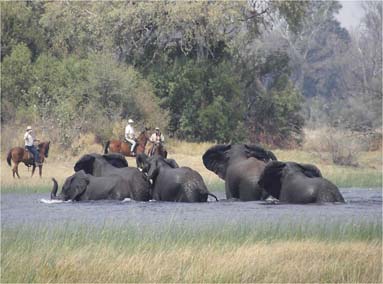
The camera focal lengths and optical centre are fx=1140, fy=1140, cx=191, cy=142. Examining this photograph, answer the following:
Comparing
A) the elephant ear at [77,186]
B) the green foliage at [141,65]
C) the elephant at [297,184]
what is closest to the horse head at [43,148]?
the green foliage at [141,65]

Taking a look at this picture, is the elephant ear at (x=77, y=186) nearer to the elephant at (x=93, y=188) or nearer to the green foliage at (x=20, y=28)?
the elephant at (x=93, y=188)

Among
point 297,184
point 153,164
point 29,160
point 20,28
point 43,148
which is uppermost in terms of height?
point 20,28

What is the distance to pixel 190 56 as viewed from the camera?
42.8 m

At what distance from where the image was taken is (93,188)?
20.1 meters

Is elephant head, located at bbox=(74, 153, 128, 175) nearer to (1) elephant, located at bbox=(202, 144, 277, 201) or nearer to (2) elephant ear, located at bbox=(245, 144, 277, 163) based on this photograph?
(1) elephant, located at bbox=(202, 144, 277, 201)

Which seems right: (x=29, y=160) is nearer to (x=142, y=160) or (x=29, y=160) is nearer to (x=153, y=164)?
(x=142, y=160)

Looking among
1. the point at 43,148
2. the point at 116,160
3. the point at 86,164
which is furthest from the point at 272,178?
the point at 43,148

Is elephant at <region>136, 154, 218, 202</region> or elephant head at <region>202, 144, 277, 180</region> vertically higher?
elephant head at <region>202, 144, 277, 180</region>

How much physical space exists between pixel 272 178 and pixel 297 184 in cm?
63

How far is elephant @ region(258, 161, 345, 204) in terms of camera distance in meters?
18.5

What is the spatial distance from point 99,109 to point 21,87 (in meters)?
3.29

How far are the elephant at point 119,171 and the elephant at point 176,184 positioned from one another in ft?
0.63

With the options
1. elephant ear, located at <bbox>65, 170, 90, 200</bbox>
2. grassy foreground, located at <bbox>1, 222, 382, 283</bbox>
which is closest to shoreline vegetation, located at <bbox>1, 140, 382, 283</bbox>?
grassy foreground, located at <bbox>1, 222, 382, 283</bbox>

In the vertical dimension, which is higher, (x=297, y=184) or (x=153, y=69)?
(x=153, y=69)
